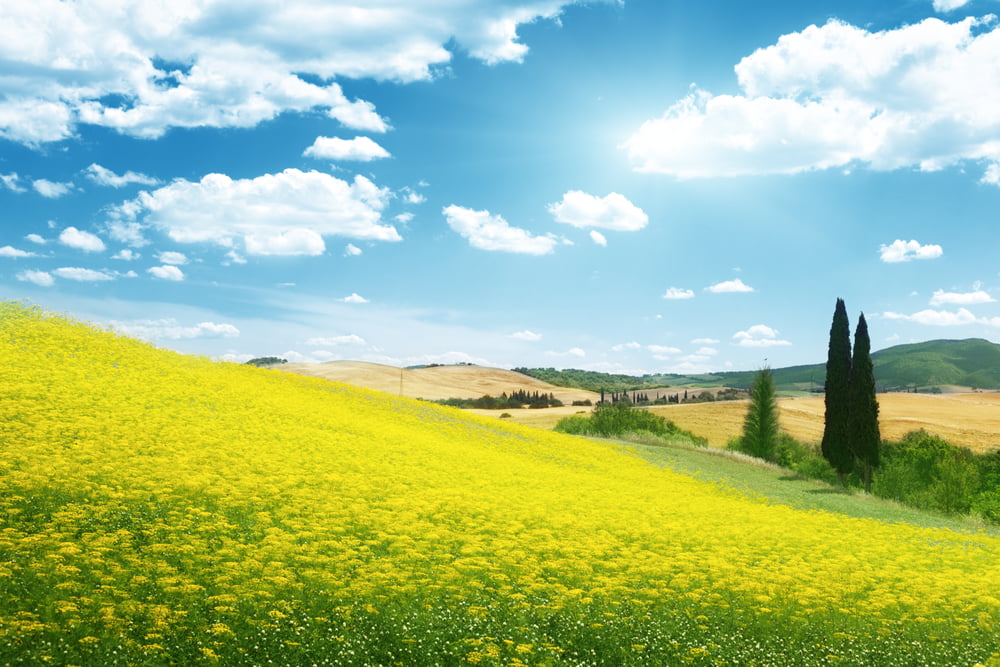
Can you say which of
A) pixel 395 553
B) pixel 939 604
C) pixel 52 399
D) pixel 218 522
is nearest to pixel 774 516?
pixel 939 604

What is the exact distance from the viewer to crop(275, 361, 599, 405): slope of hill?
11638cm

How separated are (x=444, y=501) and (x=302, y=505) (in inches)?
176

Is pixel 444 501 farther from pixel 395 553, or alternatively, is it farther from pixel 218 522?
pixel 218 522

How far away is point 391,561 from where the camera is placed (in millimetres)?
14938

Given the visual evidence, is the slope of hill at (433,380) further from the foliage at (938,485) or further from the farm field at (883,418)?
the foliage at (938,485)

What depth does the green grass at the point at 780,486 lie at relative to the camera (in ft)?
102

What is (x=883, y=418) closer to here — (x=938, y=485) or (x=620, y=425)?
(x=620, y=425)

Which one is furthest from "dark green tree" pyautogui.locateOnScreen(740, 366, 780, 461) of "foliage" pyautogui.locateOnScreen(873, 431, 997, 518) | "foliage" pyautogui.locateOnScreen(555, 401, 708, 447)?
"foliage" pyautogui.locateOnScreen(873, 431, 997, 518)

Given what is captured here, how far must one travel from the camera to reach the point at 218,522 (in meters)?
15.9

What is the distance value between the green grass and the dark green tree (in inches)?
171

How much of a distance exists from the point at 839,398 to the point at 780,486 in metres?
11.3

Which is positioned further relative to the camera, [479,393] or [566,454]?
[479,393]

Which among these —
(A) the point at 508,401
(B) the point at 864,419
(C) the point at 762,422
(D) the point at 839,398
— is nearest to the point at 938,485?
(B) the point at 864,419

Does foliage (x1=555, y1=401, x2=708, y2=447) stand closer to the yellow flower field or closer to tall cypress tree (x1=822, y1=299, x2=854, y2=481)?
tall cypress tree (x1=822, y1=299, x2=854, y2=481)
